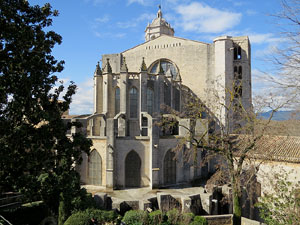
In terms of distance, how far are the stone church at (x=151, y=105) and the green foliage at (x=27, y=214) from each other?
524cm

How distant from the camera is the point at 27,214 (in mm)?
13414

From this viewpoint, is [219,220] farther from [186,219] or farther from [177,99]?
[177,99]

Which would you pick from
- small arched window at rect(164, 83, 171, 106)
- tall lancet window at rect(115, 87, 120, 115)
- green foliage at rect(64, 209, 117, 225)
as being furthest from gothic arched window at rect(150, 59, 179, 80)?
green foliage at rect(64, 209, 117, 225)

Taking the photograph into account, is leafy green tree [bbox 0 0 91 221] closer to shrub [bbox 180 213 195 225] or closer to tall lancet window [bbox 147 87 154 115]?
shrub [bbox 180 213 195 225]

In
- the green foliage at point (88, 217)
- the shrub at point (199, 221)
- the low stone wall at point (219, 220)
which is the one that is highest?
the green foliage at point (88, 217)

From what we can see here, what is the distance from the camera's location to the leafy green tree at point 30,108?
33.3ft

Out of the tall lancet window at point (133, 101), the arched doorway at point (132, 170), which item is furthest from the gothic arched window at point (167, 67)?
the arched doorway at point (132, 170)

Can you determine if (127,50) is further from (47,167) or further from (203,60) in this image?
(47,167)

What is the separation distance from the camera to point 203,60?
29.5m

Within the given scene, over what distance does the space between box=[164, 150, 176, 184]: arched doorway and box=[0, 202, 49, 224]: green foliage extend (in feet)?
31.4

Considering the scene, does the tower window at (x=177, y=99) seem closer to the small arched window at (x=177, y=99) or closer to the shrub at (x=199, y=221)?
the small arched window at (x=177, y=99)

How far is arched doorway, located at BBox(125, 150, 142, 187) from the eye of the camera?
62.9 ft

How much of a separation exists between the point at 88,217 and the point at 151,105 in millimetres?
14718

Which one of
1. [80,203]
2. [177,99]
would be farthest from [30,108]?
[177,99]
